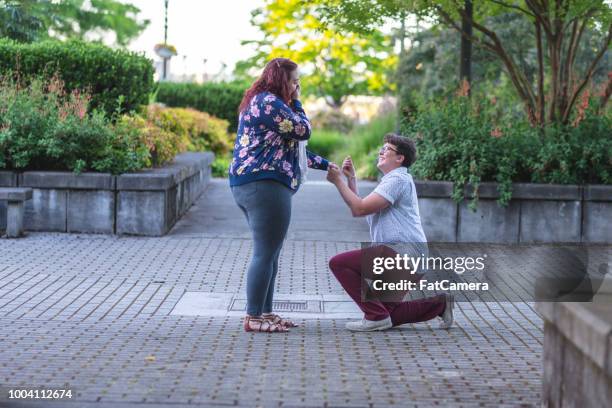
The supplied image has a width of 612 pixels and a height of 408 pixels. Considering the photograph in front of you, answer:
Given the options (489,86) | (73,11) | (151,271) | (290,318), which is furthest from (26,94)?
(73,11)

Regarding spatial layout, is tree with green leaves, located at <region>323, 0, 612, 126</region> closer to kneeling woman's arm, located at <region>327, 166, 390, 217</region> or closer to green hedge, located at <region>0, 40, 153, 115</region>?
green hedge, located at <region>0, 40, 153, 115</region>

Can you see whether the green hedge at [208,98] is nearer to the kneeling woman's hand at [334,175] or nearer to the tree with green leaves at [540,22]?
the tree with green leaves at [540,22]

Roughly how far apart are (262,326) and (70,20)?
3463 centimetres

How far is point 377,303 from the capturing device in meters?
7.22

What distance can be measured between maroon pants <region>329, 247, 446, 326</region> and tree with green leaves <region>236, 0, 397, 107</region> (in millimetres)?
27590

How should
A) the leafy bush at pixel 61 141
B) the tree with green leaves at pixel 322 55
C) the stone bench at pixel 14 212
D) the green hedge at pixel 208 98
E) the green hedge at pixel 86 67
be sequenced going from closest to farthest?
the stone bench at pixel 14 212 → the leafy bush at pixel 61 141 → the green hedge at pixel 86 67 → the green hedge at pixel 208 98 → the tree with green leaves at pixel 322 55

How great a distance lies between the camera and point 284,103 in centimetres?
700

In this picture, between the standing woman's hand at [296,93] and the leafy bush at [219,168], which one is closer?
the standing woman's hand at [296,93]

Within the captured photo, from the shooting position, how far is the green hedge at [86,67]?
15242 mm

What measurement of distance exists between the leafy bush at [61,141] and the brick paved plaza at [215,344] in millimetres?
1704

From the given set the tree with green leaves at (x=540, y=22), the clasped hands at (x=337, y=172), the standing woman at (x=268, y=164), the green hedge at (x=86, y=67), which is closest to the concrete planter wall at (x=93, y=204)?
the green hedge at (x=86, y=67)

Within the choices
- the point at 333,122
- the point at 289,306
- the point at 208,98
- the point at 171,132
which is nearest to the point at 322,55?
the point at 333,122

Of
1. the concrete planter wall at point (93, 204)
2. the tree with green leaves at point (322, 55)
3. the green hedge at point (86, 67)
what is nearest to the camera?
the concrete planter wall at point (93, 204)

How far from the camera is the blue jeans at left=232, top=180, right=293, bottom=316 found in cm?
694
